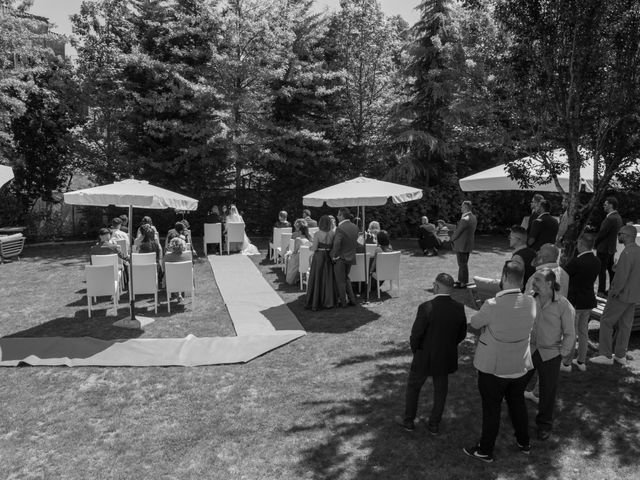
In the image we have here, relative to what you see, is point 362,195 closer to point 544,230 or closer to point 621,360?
point 544,230

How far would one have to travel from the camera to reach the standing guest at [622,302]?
7.02m

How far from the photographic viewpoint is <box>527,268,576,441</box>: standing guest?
5348 mm

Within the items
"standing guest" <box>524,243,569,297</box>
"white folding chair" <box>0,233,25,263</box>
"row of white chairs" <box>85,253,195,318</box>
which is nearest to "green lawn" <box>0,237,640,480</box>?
"row of white chairs" <box>85,253,195,318</box>

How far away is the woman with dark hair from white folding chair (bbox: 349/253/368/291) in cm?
169

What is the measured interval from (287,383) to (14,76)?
15749mm

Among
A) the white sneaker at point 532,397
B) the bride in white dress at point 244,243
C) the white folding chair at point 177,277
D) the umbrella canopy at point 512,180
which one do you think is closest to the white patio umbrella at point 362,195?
the umbrella canopy at point 512,180

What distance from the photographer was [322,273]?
35.3 ft

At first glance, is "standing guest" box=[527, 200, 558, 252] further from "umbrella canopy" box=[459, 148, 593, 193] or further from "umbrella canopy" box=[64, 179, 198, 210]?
"umbrella canopy" box=[64, 179, 198, 210]

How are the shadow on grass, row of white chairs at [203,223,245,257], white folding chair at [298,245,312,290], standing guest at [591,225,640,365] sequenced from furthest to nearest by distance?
row of white chairs at [203,223,245,257], white folding chair at [298,245,312,290], standing guest at [591,225,640,365], the shadow on grass

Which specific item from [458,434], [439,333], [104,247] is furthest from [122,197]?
[458,434]

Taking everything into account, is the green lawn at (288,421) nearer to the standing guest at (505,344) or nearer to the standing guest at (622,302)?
the standing guest at (622,302)

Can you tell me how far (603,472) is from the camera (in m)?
5.00

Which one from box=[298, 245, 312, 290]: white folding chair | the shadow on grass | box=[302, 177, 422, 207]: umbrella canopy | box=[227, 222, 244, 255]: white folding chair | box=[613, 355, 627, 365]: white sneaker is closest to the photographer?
the shadow on grass

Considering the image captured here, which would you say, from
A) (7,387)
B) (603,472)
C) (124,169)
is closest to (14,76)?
(124,169)
